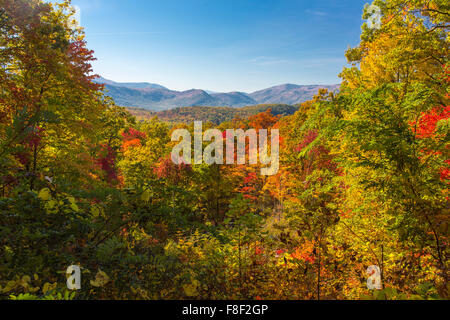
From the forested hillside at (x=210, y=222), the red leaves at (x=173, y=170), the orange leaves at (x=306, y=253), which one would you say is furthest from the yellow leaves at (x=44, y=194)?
the red leaves at (x=173, y=170)

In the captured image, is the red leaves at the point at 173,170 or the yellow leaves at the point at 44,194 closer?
the yellow leaves at the point at 44,194

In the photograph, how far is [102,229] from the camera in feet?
8.78

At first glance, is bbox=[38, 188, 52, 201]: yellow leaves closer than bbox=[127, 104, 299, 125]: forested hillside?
Yes

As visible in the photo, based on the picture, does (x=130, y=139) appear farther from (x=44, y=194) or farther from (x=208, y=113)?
(x=208, y=113)

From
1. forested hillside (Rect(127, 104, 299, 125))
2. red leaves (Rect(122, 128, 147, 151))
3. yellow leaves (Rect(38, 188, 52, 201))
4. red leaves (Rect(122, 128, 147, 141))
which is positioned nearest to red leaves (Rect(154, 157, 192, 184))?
red leaves (Rect(122, 128, 147, 151))

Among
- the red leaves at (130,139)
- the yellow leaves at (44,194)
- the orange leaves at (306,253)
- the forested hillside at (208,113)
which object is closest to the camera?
the yellow leaves at (44,194)

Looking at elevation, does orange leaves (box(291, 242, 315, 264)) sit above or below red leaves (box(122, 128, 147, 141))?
below

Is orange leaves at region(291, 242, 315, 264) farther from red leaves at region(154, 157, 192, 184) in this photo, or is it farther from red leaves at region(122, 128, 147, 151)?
red leaves at region(122, 128, 147, 151)

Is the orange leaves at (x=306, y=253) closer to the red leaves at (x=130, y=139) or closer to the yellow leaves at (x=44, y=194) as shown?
the yellow leaves at (x=44, y=194)

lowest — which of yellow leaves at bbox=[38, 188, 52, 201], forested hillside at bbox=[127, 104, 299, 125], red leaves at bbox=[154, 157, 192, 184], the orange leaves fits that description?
the orange leaves

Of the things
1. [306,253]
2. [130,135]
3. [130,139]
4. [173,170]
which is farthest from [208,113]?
[306,253]

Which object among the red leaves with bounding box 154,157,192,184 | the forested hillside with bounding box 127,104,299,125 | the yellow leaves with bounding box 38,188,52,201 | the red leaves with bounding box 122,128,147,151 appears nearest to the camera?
the yellow leaves with bounding box 38,188,52,201

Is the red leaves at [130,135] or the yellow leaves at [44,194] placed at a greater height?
the red leaves at [130,135]
